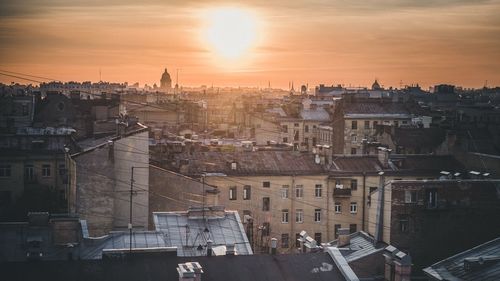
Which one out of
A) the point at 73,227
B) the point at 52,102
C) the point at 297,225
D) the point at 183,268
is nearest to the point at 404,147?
the point at 297,225

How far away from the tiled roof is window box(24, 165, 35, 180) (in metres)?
6.49

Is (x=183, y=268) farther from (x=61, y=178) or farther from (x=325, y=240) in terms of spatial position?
(x=61, y=178)

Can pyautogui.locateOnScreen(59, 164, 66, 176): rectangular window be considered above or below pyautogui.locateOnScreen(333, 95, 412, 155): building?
below

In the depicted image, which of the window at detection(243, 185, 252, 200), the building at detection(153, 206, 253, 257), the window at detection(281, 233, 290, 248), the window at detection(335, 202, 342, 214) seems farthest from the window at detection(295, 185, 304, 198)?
the building at detection(153, 206, 253, 257)

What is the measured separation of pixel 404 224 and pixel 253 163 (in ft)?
26.3

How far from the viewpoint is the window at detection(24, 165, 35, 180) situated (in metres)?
31.2

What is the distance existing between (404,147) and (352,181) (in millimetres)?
10408

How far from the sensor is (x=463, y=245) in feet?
74.6

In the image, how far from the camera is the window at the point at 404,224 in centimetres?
2258

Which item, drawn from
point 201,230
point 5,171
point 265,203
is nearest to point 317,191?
point 265,203

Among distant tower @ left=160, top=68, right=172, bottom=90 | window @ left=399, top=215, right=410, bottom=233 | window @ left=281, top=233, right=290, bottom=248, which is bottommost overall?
window @ left=281, top=233, right=290, bottom=248

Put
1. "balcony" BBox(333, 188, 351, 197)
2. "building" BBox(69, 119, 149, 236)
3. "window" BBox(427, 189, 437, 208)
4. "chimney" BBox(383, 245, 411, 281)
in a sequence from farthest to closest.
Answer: "balcony" BBox(333, 188, 351, 197), "window" BBox(427, 189, 437, 208), "building" BBox(69, 119, 149, 236), "chimney" BBox(383, 245, 411, 281)

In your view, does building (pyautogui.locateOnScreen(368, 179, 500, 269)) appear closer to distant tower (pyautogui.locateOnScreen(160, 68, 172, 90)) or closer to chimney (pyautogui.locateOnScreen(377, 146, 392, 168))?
chimney (pyautogui.locateOnScreen(377, 146, 392, 168))

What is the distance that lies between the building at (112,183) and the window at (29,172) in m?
8.49
